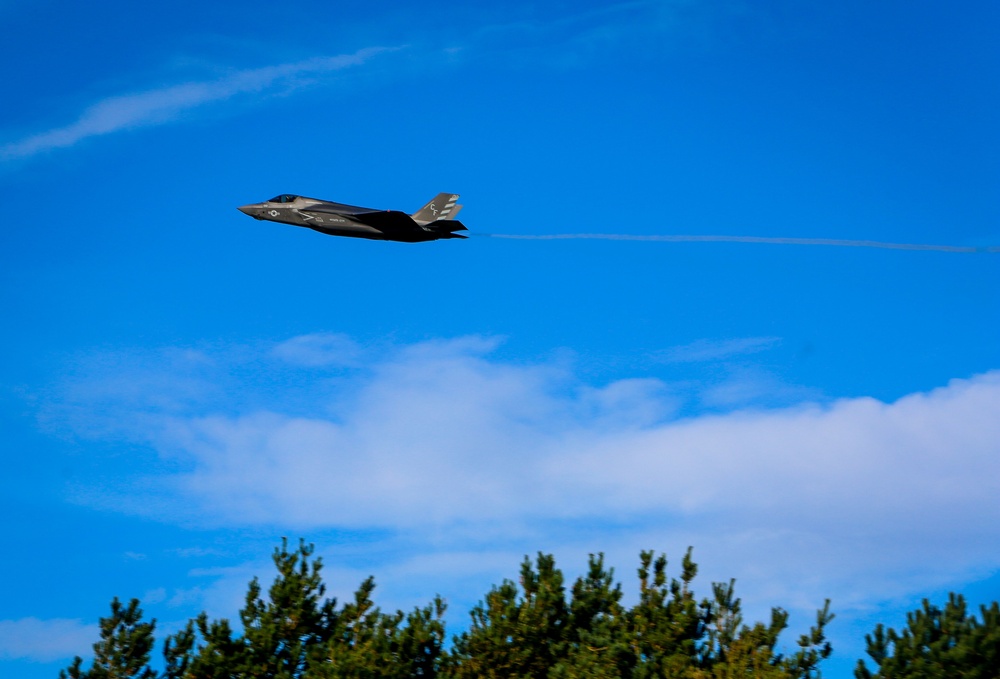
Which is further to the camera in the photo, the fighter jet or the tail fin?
the tail fin

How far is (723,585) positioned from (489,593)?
8.41m

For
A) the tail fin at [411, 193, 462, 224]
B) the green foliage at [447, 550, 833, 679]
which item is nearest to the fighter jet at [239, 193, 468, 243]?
the tail fin at [411, 193, 462, 224]

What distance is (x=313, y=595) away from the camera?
44281 mm

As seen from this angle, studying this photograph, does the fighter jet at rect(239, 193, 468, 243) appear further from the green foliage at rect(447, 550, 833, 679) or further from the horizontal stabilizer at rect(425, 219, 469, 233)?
the green foliage at rect(447, 550, 833, 679)

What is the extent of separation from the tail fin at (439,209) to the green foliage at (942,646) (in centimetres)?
1978

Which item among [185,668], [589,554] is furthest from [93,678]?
[589,554]

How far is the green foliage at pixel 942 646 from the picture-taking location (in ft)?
108

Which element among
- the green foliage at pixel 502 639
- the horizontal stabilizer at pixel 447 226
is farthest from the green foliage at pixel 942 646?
the horizontal stabilizer at pixel 447 226

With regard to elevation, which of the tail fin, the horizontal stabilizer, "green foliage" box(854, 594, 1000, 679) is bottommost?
"green foliage" box(854, 594, 1000, 679)

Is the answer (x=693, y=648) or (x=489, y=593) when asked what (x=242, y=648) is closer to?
(x=489, y=593)

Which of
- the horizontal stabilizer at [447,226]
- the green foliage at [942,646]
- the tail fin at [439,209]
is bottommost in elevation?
the green foliage at [942,646]

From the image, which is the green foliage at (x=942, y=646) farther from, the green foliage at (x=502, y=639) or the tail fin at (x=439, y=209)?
the tail fin at (x=439, y=209)

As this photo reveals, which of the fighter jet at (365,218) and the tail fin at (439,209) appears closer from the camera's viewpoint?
the fighter jet at (365,218)

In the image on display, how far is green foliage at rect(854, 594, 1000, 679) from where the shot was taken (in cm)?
3297
